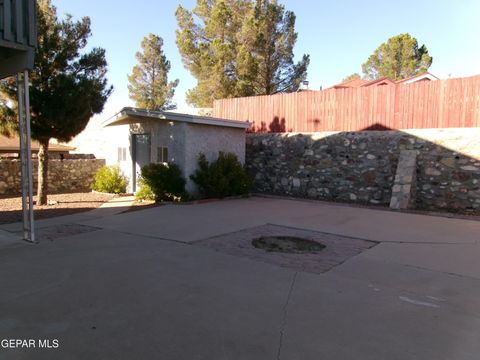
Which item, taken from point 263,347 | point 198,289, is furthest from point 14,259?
point 263,347

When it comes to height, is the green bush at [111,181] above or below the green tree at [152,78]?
below

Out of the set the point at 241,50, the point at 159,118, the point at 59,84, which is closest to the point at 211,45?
the point at 241,50

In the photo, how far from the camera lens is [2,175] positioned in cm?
1341

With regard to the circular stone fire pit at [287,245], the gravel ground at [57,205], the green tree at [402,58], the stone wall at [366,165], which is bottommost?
the circular stone fire pit at [287,245]

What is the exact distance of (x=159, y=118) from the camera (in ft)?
40.9

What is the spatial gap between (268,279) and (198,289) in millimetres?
920

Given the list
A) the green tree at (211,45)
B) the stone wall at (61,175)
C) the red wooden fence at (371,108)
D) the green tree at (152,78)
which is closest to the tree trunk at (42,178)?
the stone wall at (61,175)

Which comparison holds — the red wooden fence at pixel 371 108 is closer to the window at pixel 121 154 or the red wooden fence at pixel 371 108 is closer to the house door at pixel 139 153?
the house door at pixel 139 153

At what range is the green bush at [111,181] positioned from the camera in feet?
46.0

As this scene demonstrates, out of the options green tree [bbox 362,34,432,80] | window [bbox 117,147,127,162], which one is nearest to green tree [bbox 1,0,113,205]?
window [bbox 117,147,127,162]

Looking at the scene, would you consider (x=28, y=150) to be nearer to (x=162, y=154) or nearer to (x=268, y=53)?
(x=162, y=154)

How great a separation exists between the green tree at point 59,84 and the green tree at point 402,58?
98.3ft

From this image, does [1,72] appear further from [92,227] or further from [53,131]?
[53,131]

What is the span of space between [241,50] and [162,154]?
10.1m
